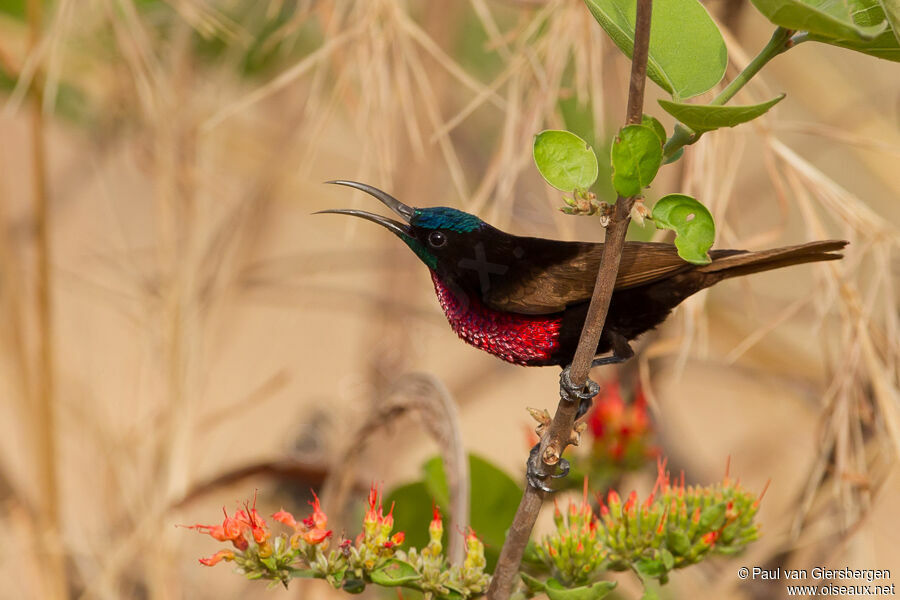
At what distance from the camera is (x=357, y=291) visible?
2992mm

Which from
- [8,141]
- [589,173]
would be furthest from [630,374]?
[8,141]

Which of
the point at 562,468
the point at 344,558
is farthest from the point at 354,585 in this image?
the point at 562,468

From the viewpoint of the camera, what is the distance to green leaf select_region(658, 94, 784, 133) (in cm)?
64

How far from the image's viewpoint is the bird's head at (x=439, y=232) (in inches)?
40.7

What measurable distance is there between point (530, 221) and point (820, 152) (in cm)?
148

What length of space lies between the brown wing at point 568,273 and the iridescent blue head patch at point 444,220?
91 mm

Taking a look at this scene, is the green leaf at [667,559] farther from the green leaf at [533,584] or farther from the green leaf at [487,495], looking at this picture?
the green leaf at [487,495]

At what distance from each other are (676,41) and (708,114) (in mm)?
144

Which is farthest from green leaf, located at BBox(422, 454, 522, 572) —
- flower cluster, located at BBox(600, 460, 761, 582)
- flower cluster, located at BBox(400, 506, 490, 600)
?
flower cluster, located at BBox(400, 506, 490, 600)

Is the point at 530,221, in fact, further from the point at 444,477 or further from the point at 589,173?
the point at 589,173

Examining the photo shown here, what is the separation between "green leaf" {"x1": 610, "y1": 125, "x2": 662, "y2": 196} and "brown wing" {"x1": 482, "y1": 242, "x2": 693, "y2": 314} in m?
0.43

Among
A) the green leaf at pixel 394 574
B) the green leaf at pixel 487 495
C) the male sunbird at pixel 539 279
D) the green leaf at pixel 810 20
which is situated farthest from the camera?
the green leaf at pixel 487 495

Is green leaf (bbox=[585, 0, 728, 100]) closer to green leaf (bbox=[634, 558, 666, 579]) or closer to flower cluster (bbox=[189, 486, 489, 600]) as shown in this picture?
flower cluster (bbox=[189, 486, 489, 600])

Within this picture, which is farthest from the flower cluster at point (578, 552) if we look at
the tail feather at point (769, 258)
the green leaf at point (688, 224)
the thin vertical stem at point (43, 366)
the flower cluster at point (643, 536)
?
the thin vertical stem at point (43, 366)
